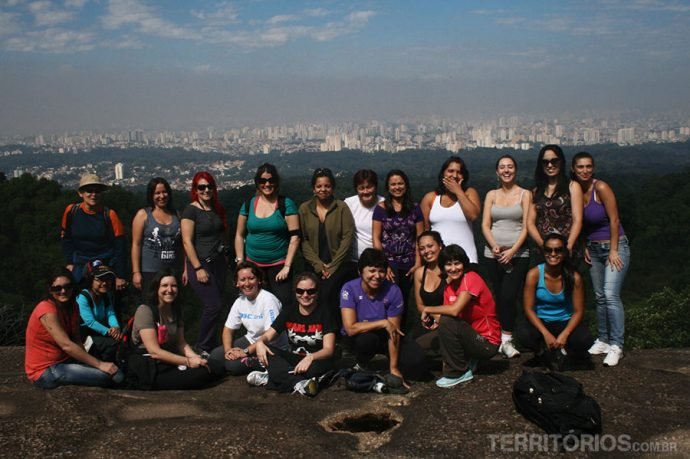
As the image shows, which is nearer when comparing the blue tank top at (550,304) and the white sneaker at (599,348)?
the blue tank top at (550,304)

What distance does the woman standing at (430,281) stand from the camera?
5.50m

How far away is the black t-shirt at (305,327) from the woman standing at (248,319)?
15cm

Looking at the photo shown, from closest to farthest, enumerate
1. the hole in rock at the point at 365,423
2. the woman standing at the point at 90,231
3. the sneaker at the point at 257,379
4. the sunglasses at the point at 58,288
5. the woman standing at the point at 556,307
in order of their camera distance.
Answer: the hole in rock at the point at 365,423 < the sunglasses at the point at 58,288 < the woman standing at the point at 556,307 < the sneaker at the point at 257,379 < the woman standing at the point at 90,231

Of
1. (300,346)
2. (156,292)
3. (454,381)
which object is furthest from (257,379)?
(454,381)

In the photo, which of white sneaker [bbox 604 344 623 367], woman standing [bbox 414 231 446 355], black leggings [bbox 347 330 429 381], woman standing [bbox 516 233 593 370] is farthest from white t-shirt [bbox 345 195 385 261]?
white sneaker [bbox 604 344 623 367]

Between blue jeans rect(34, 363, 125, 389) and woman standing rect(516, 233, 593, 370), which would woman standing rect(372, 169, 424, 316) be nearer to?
woman standing rect(516, 233, 593, 370)

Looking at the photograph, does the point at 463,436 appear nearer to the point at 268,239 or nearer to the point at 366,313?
the point at 366,313

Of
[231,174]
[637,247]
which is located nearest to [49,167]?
[231,174]

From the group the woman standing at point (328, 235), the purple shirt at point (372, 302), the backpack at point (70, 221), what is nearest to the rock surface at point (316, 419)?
the purple shirt at point (372, 302)

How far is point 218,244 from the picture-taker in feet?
20.5

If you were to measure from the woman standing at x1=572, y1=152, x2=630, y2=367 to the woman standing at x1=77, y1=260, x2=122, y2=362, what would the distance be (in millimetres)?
4522

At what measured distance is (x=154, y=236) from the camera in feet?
20.5

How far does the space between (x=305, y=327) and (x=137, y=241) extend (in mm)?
2028

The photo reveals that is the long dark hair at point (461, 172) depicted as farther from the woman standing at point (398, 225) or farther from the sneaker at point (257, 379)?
the sneaker at point (257, 379)
